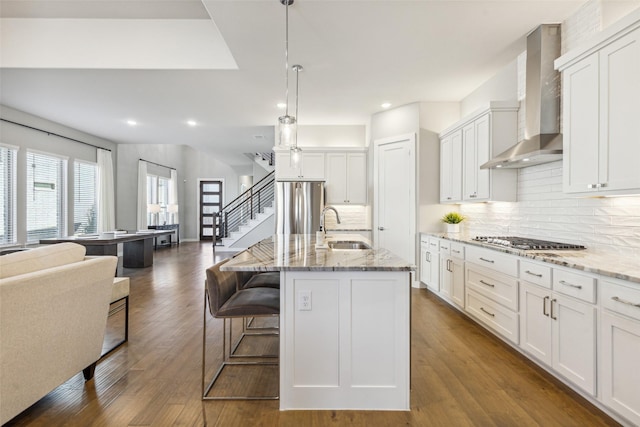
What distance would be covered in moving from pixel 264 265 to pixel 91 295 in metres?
1.26

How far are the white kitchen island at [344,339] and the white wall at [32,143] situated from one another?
618 cm

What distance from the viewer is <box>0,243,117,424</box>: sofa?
1.62 metres

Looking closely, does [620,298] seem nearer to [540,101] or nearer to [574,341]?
[574,341]

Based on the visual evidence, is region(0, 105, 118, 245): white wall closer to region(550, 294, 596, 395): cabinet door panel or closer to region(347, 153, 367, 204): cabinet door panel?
region(347, 153, 367, 204): cabinet door panel

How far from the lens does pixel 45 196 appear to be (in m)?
6.30

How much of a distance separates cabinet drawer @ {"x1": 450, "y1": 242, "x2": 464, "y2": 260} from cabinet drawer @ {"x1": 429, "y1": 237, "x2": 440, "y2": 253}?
0.42 meters

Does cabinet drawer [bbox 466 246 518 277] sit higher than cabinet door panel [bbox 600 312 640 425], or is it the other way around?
cabinet drawer [bbox 466 246 518 277]

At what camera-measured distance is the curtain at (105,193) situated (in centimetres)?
765

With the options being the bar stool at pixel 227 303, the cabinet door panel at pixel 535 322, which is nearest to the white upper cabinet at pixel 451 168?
the cabinet door panel at pixel 535 322

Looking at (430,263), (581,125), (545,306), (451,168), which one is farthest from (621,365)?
(451,168)

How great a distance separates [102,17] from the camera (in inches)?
147

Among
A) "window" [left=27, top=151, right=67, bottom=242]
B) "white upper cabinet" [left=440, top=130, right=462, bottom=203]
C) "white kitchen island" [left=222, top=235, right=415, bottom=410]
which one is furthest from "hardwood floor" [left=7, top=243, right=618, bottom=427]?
"window" [left=27, top=151, right=67, bottom=242]

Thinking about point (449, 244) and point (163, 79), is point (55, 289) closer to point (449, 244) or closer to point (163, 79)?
point (163, 79)

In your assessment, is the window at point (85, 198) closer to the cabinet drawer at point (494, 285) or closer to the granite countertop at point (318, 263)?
the granite countertop at point (318, 263)
